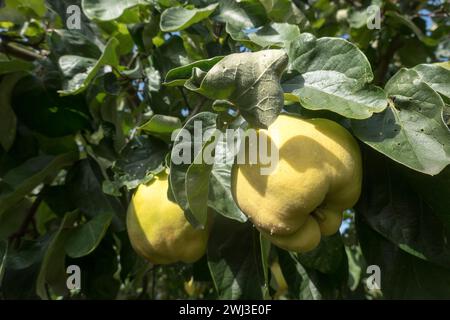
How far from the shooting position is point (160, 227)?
3.64 feet

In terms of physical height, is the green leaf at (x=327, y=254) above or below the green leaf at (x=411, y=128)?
below

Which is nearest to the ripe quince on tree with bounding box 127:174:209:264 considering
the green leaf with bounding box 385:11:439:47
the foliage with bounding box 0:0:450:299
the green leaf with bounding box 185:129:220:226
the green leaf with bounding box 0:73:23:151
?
the foliage with bounding box 0:0:450:299

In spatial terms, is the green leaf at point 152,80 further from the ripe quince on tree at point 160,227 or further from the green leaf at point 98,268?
the green leaf at point 98,268

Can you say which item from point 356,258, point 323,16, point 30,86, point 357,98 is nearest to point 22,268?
point 30,86

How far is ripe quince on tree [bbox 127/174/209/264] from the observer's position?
1105 mm

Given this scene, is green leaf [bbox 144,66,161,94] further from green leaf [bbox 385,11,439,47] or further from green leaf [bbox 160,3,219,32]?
green leaf [bbox 385,11,439,47]

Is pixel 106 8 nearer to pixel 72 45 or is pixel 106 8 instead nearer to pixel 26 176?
pixel 72 45

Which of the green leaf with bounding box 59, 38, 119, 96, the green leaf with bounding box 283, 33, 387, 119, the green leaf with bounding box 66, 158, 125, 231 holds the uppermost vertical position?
the green leaf with bounding box 283, 33, 387, 119

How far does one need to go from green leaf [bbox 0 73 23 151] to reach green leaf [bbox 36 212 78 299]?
0.98 feet

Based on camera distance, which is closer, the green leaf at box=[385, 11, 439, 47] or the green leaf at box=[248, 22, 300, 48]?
the green leaf at box=[248, 22, 300, 48]

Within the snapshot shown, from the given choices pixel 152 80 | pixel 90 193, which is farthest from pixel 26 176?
pixel 152 80

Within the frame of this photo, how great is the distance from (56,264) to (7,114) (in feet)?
1.39

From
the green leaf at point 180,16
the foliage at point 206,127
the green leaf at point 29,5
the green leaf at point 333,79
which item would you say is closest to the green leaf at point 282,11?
the foliage at point 206,127

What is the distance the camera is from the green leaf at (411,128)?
83 cm
